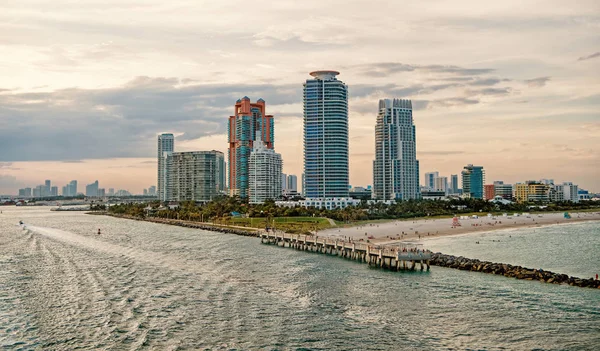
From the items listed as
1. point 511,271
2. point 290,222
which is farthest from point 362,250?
point 290,222

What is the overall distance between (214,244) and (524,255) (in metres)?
54.0

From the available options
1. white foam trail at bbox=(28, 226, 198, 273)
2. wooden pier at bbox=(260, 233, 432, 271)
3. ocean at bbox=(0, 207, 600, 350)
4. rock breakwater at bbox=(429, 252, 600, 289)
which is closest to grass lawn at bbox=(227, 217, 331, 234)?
wooden pier at bbox=(260, 233, 432, 271)

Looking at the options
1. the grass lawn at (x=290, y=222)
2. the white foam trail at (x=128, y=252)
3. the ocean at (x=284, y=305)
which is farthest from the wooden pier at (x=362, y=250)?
the grass lawn at (x=290, y=222)

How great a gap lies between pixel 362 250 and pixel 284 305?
31450 millimetres

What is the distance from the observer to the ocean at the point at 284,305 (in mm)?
37750

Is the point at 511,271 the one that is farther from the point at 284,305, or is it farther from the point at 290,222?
the point at 290,222

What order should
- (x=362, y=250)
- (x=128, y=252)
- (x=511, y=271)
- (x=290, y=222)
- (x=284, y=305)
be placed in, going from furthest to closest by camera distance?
(x=290, y=222)
(x=128, y=252)
(x=362, y=250)
(x=511, y=271)
(x=284, y=305)

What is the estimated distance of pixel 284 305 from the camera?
157 feet

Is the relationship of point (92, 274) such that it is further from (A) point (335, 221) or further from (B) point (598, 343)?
(A) point (335, 221)

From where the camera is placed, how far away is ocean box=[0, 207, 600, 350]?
37.8m

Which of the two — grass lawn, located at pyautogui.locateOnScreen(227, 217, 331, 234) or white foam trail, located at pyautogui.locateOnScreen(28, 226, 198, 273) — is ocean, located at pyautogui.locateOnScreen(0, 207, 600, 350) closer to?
white foam trail, located at pyautogui.locateOnScreen(28, 226, 198, 273)

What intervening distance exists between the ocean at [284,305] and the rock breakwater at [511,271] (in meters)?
1.72

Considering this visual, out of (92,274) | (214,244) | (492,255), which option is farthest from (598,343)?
(214,244)

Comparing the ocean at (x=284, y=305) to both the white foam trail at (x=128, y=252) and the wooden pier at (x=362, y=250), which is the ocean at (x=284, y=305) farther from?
the wooden pier at (x=362, y=250)
